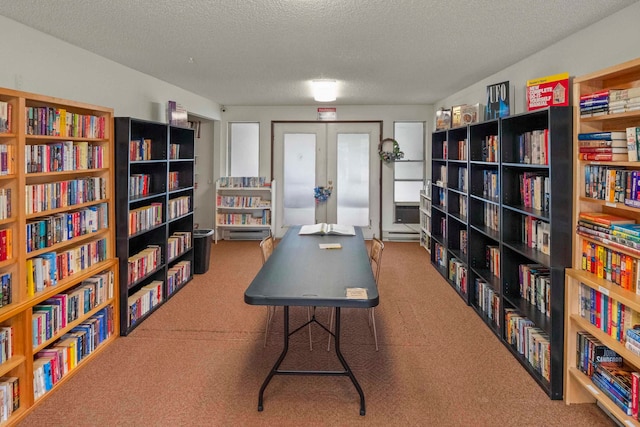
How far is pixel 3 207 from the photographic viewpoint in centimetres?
253

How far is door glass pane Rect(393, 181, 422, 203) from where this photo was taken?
8.02 meters

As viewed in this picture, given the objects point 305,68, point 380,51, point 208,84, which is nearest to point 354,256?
point 380,51

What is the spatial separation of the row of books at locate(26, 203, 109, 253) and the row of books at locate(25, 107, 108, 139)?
23.2 inches

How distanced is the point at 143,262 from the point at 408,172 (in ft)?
17.3

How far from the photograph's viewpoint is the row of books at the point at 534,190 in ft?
10.6

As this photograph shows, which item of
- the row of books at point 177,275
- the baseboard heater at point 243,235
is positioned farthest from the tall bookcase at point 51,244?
the baseboard heater at point 243,235

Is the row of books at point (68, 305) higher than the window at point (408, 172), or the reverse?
the window at point (408, 172)

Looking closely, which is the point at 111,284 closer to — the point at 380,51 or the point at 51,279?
the point at 51,279

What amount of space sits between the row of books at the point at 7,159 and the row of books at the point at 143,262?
144 centimetres

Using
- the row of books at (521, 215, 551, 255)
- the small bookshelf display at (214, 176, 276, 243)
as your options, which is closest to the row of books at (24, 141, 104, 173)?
the row of books at (521, 215, 551, 255)

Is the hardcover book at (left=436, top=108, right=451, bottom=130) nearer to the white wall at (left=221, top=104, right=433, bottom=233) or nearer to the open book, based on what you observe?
the open book

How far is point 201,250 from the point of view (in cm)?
564

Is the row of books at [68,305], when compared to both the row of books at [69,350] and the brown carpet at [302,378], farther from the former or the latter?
the brown carpet at [302,378]

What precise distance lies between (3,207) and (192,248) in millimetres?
2997
